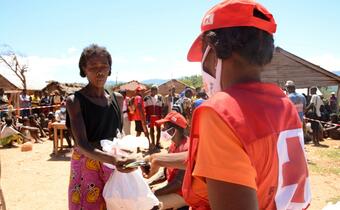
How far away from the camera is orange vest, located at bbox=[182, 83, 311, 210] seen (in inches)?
37.8

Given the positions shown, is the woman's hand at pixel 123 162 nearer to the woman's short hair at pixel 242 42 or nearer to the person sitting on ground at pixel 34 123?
the woman's short hair at pixel 242 42

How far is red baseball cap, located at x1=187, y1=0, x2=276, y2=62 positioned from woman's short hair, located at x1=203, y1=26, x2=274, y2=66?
0.05ft

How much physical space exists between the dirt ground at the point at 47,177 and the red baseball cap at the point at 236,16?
5.17 metres

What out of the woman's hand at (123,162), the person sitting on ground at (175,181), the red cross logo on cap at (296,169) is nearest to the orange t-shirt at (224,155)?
the red cross logo on cap at (296,169)

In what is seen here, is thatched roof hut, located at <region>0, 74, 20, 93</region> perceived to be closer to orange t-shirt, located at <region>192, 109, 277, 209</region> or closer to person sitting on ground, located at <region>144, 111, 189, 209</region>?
person sitting on ground, located at <region>144, 111, 189, 209</region>

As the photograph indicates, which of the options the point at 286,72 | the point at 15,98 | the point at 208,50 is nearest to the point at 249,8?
the point at 208,50

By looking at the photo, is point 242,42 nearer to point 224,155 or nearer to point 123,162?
point 224,155

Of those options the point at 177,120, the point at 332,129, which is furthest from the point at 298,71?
the point at 177,120

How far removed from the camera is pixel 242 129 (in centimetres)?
94

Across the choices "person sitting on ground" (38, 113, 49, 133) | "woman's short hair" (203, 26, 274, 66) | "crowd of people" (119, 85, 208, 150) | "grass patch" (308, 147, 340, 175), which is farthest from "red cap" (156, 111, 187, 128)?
"person sitting on ground" (38, 113, 49, 133)

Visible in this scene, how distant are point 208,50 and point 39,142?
1251 centimetres

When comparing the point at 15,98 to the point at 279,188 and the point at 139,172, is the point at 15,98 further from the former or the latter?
the point at 279,188

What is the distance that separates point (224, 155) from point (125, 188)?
5.78ft

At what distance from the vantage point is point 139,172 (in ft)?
8.82
